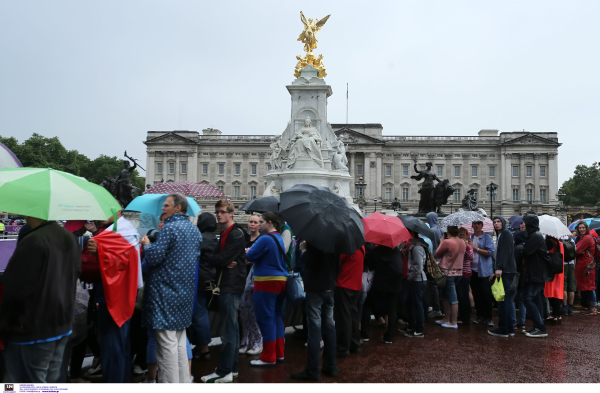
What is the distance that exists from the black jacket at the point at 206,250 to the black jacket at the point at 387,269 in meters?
2.65

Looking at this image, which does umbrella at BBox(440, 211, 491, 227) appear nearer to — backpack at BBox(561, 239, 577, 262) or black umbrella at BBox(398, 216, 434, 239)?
black umbrella at BBox(398, 216, 434, 239)

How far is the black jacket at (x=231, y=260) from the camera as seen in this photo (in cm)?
546

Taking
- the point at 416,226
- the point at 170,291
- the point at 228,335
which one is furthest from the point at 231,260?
the point at 416,226

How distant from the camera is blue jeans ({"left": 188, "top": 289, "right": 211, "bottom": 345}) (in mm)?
5711

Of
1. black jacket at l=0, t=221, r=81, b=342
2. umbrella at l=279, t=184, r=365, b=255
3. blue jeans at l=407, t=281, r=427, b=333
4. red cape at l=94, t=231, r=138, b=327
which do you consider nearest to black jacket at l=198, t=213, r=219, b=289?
umbrella at l=279, t=184, r=365, b=255

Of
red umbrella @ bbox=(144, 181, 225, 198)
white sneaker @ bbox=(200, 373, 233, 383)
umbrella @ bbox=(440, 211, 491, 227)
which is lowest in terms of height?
white sneaker @ bbox=(200, 373, 233, 383)

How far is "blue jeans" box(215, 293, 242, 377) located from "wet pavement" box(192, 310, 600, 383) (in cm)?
21

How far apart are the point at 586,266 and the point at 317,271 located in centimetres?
750

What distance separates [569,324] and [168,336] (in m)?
7.67

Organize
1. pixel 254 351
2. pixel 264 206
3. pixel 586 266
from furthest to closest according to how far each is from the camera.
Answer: pixel 586 266 → pixel 264 206 → pixel 254 351

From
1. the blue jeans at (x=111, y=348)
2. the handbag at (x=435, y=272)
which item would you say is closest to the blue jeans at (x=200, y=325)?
the blue jeans at (x=111, y=348)

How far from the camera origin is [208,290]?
577cm

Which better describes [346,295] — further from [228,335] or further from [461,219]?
[461,219]

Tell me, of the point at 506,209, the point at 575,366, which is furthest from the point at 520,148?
the point at 575,366
